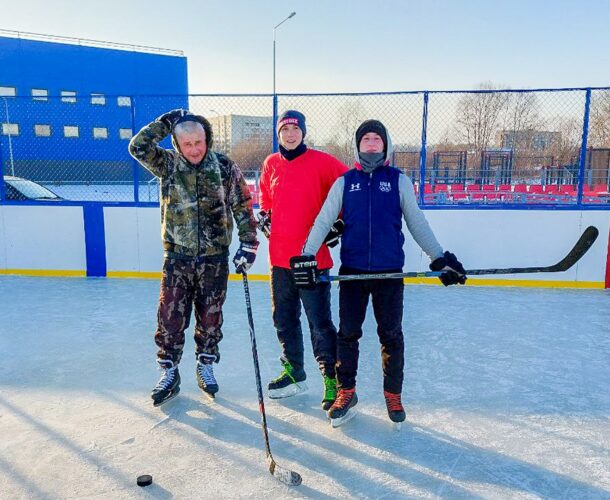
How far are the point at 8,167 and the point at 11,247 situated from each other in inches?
557

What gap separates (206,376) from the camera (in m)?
2.74

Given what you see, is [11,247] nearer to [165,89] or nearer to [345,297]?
[345,297]

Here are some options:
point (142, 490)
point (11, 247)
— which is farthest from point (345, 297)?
point (11, 247)

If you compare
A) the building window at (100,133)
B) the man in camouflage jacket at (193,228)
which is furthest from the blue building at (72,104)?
the man in camouflage jacket at (193,228)

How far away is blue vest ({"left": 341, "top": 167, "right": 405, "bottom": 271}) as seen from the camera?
88.8 inches

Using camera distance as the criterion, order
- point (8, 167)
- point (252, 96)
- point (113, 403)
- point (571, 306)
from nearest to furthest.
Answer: point (113, 403), point (571, 306), point (252, 96), point (8, 167)

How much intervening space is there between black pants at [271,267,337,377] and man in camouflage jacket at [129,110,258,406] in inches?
9.8

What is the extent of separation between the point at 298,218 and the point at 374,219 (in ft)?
1.57

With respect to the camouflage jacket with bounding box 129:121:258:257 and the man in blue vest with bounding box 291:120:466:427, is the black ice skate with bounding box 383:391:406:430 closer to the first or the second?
the man in blue vest with bounding box 291:120:466:427

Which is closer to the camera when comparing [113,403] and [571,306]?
[113,403]

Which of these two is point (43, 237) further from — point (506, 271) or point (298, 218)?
point (506, 271)

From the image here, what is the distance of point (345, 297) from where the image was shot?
234 centimetres

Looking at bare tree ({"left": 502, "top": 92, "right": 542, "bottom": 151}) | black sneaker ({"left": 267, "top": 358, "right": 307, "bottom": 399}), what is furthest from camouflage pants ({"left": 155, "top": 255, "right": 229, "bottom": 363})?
bare tree ({"left": 502, "top": 92, "right": 542, "bottom": 151})

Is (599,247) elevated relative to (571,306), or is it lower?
elevated
